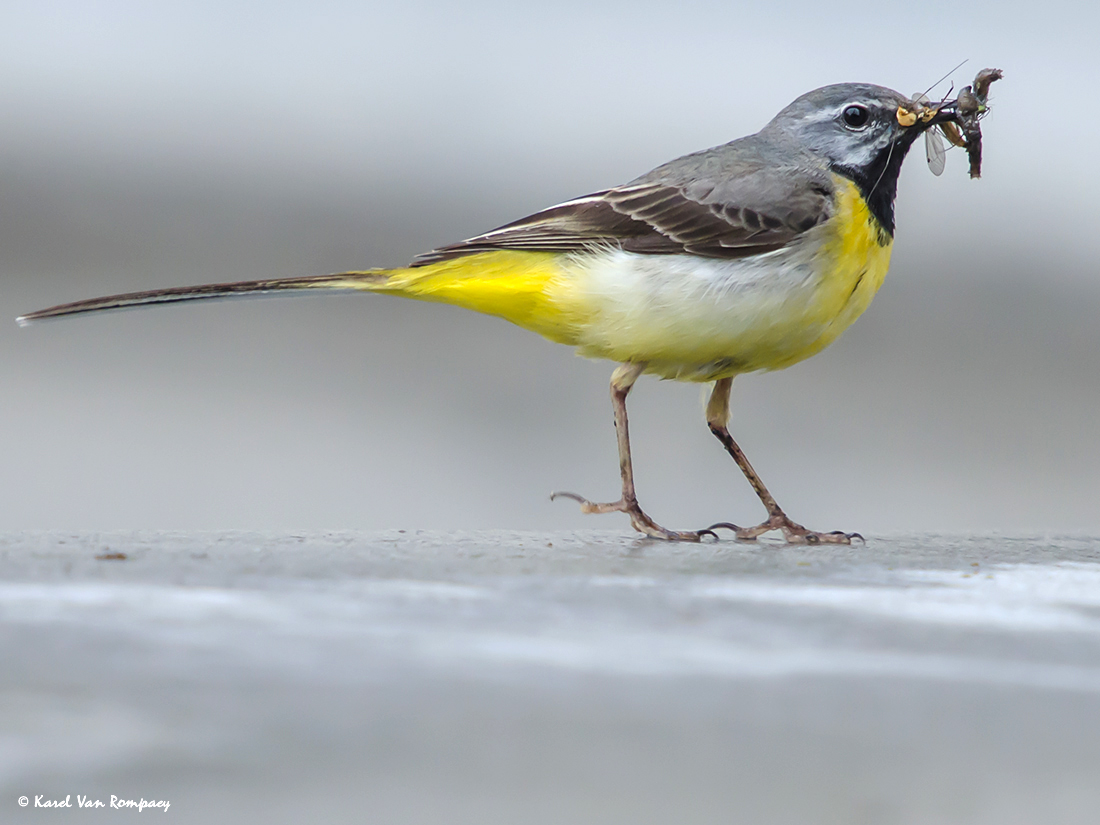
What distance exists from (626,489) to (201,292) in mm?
1531

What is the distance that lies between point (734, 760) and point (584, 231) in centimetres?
274

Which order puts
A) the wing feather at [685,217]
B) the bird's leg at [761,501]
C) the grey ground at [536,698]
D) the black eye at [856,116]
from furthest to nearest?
the black eye at [856,116]
the bird's leg at [761,501]
the wing feather at [685,217]
the grey ground at [536,698]

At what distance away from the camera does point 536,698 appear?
1.57 meters

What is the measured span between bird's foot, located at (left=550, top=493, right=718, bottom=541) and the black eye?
1.54 meters

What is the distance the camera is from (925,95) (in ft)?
13.4

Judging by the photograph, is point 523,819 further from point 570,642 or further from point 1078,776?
point 1078,776

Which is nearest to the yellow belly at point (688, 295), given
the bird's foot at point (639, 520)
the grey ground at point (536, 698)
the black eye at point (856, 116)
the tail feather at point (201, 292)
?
the tail feather at point (201, 292)

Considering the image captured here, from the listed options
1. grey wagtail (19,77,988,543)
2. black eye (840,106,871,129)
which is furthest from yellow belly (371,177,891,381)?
black eye (840,106,871,129)

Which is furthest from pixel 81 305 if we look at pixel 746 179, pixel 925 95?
pixel 925 95

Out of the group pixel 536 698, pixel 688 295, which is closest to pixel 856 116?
pixel 688 295

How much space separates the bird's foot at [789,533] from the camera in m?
3.84

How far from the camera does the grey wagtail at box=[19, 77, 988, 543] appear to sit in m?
3.68

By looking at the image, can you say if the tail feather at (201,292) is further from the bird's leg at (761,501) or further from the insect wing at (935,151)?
the insect wing at (935,151)

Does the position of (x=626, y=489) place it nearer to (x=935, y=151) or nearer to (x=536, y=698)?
(x=935, y=151)
